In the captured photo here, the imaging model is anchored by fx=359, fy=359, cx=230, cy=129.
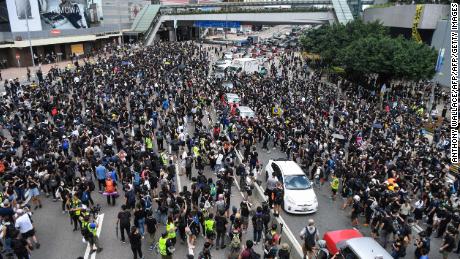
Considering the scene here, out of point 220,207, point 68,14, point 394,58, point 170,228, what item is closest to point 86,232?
point 170,228

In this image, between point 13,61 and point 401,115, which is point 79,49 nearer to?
point 13,61

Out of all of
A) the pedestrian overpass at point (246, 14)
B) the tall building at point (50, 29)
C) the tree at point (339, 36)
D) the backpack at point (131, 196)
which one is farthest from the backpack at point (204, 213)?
the pedestrian overpass at point (246, 14)

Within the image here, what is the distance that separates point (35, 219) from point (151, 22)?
67745 mm

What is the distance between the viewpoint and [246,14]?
64250mm

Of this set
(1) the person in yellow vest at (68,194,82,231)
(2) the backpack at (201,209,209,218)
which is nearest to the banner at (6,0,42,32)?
(1) the person in yellow vest at (68,194,82,231)

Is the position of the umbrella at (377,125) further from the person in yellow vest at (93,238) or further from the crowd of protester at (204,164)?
the person in yellow vest at (93,238)

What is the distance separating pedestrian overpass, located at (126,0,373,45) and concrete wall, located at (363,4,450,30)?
506 cm

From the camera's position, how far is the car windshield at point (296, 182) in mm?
13742

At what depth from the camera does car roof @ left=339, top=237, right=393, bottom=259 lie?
29.8 ft

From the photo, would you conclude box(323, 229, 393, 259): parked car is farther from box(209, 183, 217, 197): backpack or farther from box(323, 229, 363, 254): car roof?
box(209, 183, 217, 197): backpack

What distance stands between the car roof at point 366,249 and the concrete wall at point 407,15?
114 ft

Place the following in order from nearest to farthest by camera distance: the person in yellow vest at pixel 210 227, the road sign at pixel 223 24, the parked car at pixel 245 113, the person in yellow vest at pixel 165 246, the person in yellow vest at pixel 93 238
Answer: the person in yellow vest at pixel 165 246
the person in yellow vest at pixel 93 238
the person in yellow vest at pixel 210 227
the parked car at pixel 245 113
the road sign at pixel 223 24

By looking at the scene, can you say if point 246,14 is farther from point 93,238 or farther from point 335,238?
point 93,238

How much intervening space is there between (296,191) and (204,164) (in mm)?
4704
